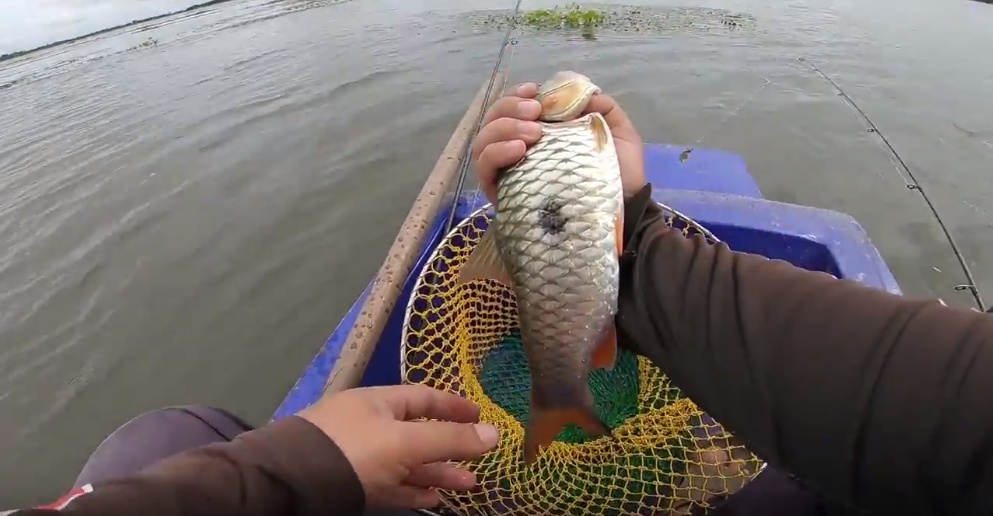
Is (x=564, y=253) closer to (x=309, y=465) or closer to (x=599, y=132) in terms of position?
(x=599, y=132)

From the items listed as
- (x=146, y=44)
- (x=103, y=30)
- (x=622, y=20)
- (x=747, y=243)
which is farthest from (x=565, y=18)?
(x=103, y=30)

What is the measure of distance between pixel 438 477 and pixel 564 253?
0.68 meters

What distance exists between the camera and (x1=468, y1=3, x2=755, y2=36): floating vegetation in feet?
36.7

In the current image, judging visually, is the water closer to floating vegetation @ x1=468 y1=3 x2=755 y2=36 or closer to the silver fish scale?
floating vegetation @ x1=468 y1=3 x2=755 y2=36

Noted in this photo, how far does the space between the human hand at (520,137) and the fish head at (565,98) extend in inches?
1.3

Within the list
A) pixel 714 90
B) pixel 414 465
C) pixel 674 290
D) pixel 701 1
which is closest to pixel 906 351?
pixel 674 290

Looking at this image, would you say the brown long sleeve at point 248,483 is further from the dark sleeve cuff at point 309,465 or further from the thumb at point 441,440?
the thumb at point 441,440

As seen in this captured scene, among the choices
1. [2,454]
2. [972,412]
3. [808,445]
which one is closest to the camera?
[972,412]

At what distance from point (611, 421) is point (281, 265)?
13.4ft

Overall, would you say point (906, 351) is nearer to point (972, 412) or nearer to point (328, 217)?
point (972, 412)

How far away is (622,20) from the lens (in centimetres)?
1186

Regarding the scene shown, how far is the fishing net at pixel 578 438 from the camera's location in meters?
2.31

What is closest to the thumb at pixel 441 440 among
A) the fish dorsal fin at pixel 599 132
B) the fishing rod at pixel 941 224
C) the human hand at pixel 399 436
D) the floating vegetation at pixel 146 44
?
the human hand at pixel 399 436

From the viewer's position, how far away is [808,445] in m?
1.28
